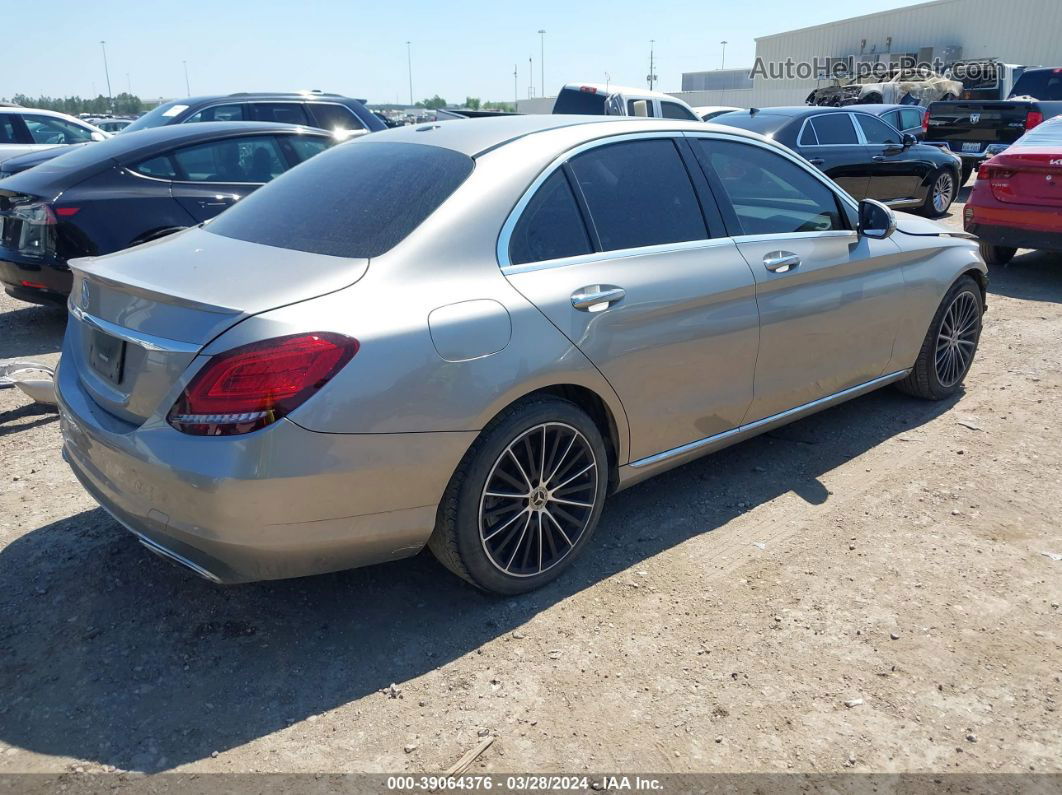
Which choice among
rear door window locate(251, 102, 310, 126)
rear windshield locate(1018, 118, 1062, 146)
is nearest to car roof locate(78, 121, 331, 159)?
rear door window locate(251, 102, 310, 126)

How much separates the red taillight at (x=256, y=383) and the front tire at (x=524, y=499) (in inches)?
25.0

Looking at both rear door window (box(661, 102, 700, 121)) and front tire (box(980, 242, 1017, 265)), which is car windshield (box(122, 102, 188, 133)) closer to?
rear door window (box(661, 102, 700, 121))

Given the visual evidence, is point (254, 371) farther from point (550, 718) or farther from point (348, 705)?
point (550, 718)

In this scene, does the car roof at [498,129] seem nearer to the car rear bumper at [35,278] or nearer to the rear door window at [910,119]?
the car rear bumper at [35,278]

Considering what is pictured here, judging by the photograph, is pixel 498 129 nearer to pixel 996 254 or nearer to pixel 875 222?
pixel 875 222

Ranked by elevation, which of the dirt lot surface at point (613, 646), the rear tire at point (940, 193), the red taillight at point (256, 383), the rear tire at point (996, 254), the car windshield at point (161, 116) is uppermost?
the car windshield at point (161, 116)

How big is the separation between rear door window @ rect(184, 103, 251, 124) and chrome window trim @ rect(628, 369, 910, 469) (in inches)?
301

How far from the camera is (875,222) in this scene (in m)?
4.44

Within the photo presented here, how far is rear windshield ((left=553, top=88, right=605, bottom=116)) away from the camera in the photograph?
39.2 ft

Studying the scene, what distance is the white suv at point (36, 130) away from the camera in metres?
12.1

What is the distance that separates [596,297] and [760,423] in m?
1.30

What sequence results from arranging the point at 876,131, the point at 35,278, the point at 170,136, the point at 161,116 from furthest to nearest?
1. the point at 876,131
2. the point at 161,116
3. the point at 170,136
4. the point at 35,278

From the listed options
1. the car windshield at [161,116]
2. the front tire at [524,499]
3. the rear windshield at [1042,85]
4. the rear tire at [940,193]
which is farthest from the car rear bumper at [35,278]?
the rear windshield at [1042,85]

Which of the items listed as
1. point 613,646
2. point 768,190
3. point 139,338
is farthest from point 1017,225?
point 139,338
